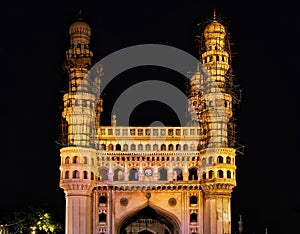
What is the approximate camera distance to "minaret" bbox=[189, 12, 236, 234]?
57.9 m

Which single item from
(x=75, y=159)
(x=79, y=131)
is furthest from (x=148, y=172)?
(x=79, y=131)

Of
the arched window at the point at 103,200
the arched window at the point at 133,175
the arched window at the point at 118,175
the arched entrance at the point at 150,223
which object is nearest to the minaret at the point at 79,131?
the arched window at the point at 103,200

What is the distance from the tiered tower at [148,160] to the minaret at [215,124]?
7 centimetres

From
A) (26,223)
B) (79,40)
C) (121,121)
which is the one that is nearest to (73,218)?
(26,223)

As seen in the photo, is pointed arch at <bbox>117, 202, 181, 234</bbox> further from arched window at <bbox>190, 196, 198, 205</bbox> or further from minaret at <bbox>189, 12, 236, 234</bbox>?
minaret at <bbox>189, 12, 236, 234</bbox>

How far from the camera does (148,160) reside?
60.0 meters

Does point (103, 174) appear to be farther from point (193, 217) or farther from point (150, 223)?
point (150, 223)

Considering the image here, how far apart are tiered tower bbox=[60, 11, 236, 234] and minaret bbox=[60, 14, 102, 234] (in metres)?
0.07

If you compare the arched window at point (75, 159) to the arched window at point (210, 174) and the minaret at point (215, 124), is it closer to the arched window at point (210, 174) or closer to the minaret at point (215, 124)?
the minaret at point (215, 124)

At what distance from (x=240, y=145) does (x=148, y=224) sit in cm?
1313

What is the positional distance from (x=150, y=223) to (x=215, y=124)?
15493 mm

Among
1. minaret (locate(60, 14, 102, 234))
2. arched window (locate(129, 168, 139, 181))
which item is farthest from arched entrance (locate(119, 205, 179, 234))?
minaret (locate(60, 14, 102, 234))

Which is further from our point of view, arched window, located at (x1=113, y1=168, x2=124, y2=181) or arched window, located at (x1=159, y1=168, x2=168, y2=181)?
arched window, located at (x1=159, y1=168, x2=168, y2=181)

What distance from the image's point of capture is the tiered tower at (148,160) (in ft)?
192
